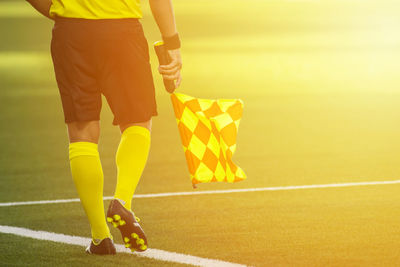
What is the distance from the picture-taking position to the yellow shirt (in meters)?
4.80

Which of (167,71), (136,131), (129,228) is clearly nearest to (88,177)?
(136,131)

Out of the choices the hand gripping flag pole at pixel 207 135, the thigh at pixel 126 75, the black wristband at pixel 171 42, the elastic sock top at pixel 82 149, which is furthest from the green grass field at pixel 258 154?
the black wristband at pixel 171 42

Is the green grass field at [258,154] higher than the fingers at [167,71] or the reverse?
the reverse

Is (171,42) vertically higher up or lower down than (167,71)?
higher up

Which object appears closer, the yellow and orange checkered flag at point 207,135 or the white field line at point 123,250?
the white field line at point 123,250

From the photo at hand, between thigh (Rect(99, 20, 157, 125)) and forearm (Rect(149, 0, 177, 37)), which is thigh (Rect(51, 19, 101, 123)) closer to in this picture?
thigh (Rect(99, 20, 157, 125))

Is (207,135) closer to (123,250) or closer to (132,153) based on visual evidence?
(132,153)

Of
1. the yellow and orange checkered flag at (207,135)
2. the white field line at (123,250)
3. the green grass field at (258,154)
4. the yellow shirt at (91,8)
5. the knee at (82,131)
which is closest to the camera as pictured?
the white field line at (123,250)

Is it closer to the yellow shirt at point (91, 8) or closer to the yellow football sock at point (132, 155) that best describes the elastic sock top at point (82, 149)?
the yellow football sock at point (132, 155)

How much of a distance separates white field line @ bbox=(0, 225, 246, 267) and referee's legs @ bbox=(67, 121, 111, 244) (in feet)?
0.61

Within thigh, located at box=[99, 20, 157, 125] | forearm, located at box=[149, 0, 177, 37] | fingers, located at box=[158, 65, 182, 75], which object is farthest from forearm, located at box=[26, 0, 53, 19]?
fingers, located at box=[158, 65, 182, 75]

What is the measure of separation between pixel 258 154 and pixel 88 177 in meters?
3.93

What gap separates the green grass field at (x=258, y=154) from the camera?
509cm

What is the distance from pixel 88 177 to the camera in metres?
4.89
